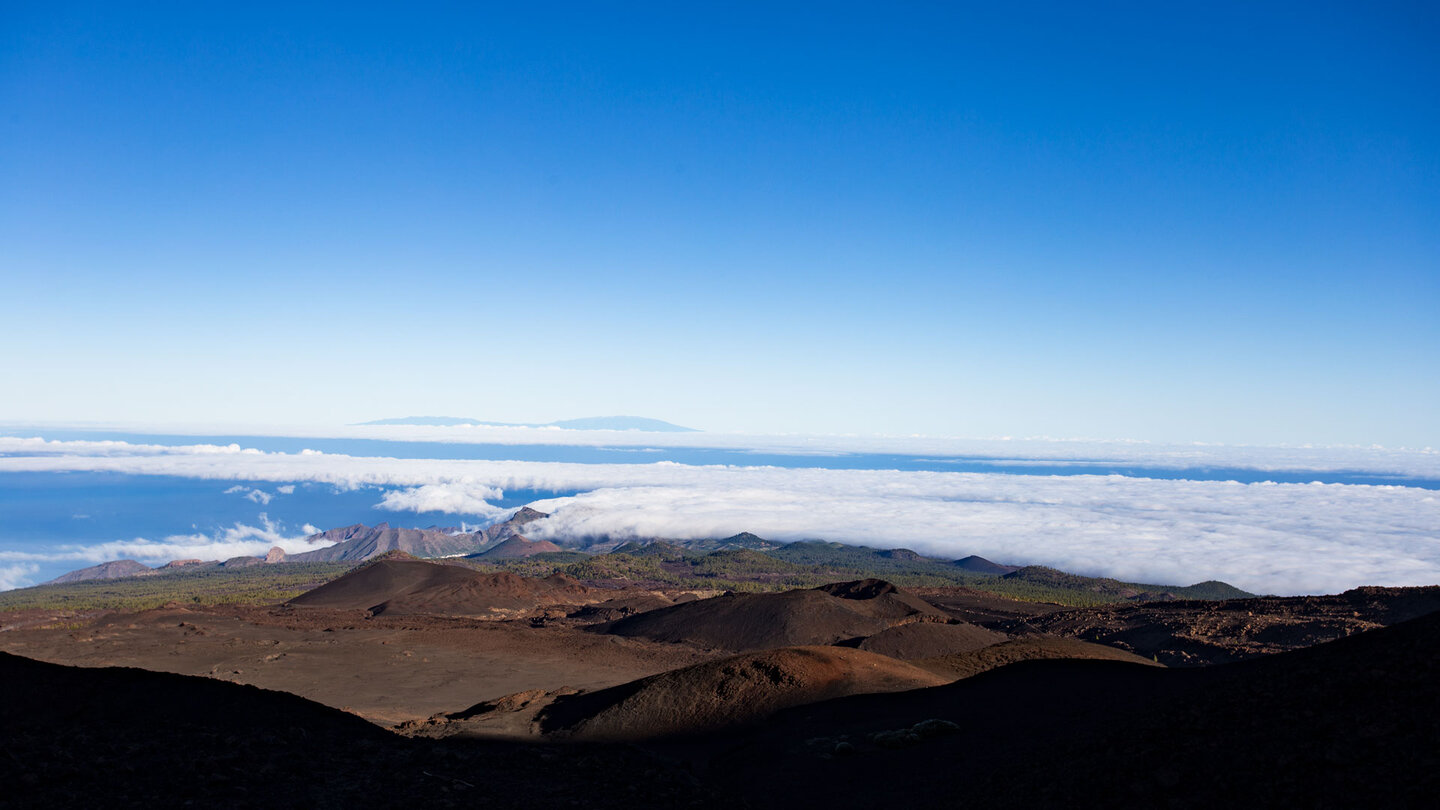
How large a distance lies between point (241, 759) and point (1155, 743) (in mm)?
14448

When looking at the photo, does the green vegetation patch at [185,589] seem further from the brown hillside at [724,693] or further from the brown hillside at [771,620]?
the brown hillside at [724,693]

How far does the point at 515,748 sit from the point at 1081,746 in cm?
1153

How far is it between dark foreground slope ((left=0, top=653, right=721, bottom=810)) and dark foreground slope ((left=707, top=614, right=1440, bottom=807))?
3.90m

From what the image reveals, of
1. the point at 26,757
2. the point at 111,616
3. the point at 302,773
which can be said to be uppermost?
the point at 26,757

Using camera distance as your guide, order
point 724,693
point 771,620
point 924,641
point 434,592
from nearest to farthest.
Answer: point 724,693 → point 924,641 → point 771,620 → point 434,592

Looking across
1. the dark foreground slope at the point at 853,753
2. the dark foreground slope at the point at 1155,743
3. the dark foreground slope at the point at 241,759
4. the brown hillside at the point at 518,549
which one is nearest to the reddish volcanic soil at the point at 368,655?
the dark foreground slope at the point at 241,759

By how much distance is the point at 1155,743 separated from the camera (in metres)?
12.2

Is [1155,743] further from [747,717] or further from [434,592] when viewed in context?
[434,592]

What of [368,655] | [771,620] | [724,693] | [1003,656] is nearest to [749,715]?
[724,693]

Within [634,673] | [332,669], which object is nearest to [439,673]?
[332,669]

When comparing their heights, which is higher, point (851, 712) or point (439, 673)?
point (851, 712)

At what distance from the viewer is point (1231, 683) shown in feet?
46.2

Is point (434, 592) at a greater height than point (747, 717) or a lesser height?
lesser

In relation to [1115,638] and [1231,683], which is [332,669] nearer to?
[1231,683]
